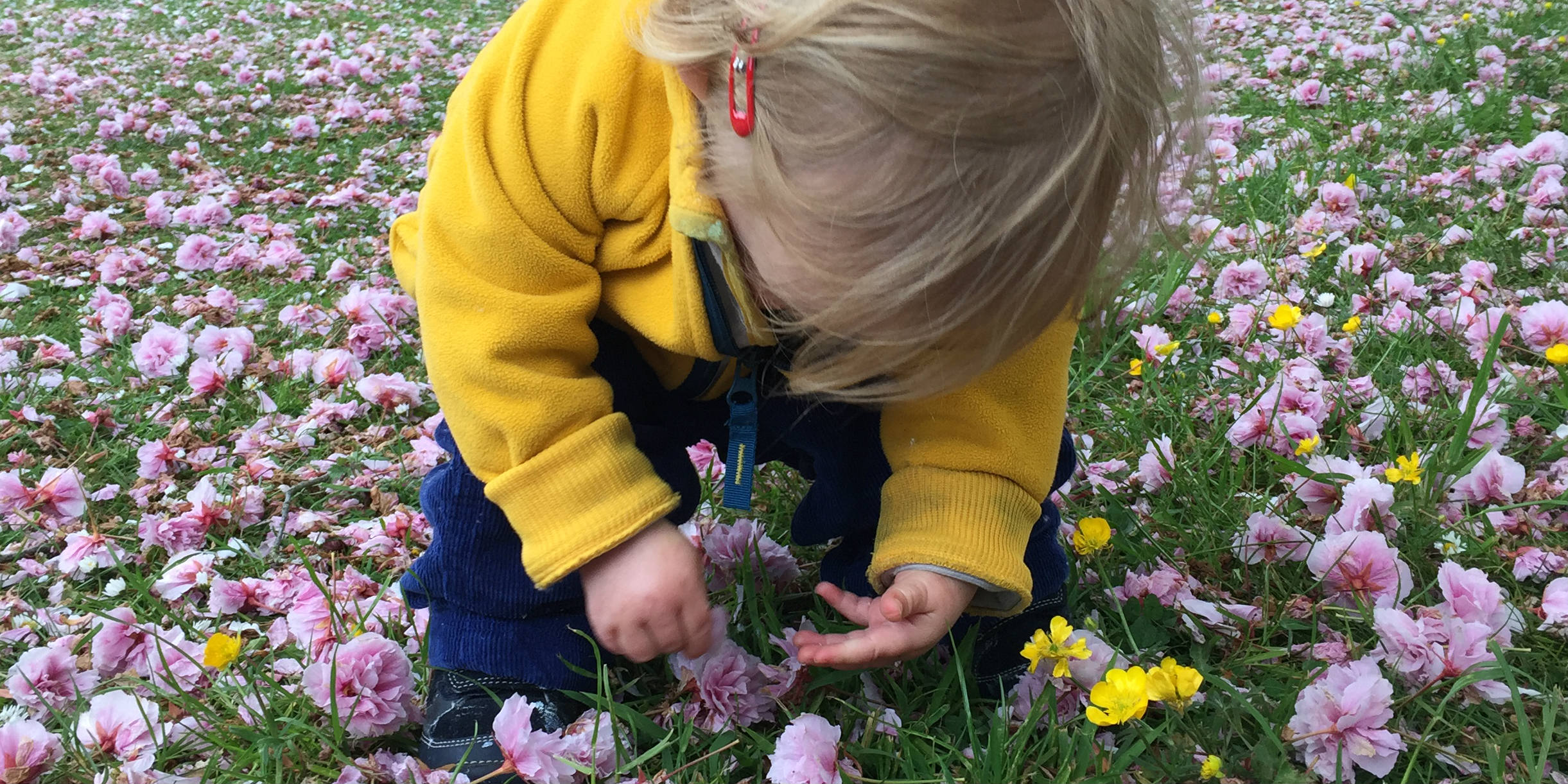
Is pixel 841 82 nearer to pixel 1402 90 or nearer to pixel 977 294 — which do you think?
pixel 977 294

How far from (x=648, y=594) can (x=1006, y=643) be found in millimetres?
483

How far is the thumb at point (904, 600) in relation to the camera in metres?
1.09

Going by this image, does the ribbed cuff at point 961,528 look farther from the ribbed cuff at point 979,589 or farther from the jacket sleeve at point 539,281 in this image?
the jacket sleeve at point 539,281

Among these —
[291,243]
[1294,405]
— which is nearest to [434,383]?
[1294,405]

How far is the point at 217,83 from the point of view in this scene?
4645 millimetres

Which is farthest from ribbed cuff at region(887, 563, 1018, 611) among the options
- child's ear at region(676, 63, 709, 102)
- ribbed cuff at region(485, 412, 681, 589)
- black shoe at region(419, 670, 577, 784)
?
child's ear at region(676, 63, 709, 102)

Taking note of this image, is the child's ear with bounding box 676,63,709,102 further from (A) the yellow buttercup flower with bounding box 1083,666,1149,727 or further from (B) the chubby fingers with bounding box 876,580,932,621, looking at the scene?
(A) the yellow buttercup flower with bounding box 1083,666,1149,727

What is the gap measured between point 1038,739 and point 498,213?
83 centimetres

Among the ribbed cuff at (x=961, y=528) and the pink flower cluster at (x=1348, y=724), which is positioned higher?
the ribbed cuff at (x=961, y=528)

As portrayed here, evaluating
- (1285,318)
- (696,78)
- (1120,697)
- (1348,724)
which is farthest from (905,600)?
(1285,318)

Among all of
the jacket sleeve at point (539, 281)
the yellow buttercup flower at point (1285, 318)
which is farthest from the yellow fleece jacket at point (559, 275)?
the yellow buttercup flower at point (1285, 318)

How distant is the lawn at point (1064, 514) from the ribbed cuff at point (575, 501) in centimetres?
19

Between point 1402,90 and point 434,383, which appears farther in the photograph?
point 1402,90

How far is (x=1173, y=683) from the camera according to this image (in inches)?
41.2
